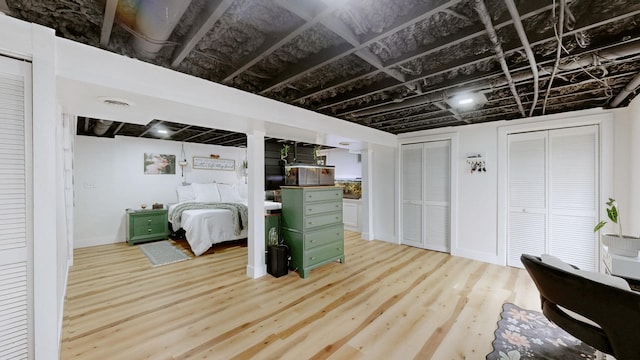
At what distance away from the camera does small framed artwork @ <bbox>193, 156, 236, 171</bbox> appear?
21.5 feet

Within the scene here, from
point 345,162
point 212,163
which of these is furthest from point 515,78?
point 212,163

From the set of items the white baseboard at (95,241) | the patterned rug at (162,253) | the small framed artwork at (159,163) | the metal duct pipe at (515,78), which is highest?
the metal duct pipe at (515,78)

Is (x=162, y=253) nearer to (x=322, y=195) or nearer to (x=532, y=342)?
(x=322, y=195)

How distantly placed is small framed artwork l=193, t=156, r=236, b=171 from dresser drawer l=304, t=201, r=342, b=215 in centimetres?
425

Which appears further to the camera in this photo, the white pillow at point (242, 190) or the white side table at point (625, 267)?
the white pillow at point (242, 190)

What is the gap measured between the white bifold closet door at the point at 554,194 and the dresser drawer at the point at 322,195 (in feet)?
9.28

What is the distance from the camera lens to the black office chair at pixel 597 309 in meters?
1.28

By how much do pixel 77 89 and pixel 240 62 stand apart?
127 cm

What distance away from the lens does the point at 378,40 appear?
1.81 metres

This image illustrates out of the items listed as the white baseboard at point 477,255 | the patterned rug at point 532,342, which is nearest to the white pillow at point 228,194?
the white baseboard at point 477,255

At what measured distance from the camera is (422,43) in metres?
1.98

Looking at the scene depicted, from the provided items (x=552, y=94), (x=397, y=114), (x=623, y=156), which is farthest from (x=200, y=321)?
(x=623, y=156)

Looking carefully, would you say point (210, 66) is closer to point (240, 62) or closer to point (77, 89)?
point (240, 62)

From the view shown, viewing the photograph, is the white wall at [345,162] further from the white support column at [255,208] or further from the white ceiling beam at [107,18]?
Result: the white ceiling beam at [107,18]
